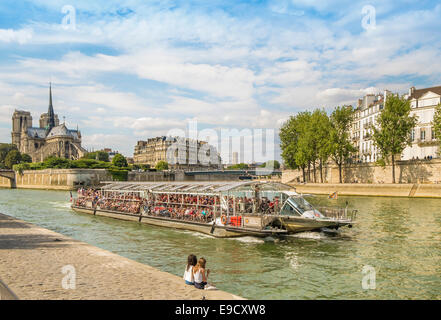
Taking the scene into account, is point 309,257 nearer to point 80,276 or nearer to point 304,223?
point 304,223

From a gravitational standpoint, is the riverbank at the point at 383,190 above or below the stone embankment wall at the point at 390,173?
below

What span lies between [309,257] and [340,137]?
190ft

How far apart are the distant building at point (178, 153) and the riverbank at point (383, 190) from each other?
11741 centimetres

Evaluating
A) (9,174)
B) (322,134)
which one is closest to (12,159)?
(9,174)

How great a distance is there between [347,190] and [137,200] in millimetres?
41068

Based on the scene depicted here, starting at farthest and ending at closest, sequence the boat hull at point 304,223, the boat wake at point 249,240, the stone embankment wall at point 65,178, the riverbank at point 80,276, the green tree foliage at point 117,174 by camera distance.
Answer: the green tree foliage at point 117,174
the stone embankment wall at point 65,178
the boat hull at point 304,223
the boat wake at point 249,240
the riverbank at point 80,276

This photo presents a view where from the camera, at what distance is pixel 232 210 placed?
24.2 meters

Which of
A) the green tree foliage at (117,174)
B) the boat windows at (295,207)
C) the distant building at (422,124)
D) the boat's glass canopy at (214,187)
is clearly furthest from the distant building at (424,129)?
the green tree foliage at (117,174)

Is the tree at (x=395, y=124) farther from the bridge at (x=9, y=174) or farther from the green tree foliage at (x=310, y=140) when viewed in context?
the bridge at (x=9, y=174)

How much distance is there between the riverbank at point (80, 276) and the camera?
31.7ft

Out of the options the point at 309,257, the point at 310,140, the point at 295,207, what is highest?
the point at 310,140

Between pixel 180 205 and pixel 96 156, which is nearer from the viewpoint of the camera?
pixel 180 205
